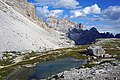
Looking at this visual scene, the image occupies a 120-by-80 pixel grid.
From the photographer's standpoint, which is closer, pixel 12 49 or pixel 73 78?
pixel 73 78

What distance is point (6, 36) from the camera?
18238cm

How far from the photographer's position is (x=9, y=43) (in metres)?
176

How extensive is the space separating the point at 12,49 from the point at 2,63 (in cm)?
3602

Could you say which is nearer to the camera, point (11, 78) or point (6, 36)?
point (11, 78)

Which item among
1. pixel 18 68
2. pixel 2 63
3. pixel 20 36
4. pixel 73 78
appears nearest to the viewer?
pixel 73 78

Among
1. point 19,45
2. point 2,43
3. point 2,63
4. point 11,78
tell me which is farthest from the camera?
point 19,45

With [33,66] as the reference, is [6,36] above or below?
above

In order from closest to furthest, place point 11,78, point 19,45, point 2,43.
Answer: point 11,78, point 2,43, point 19,45

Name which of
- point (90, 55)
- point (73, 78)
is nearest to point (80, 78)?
point (73, 78)

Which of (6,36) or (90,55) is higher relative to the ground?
(6,36)

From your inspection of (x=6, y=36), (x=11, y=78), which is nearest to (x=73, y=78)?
(x=11, y=78)

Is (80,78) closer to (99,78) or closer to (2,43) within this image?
(99,78)

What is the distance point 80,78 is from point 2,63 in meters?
78.3

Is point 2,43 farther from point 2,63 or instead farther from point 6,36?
point 2,63
